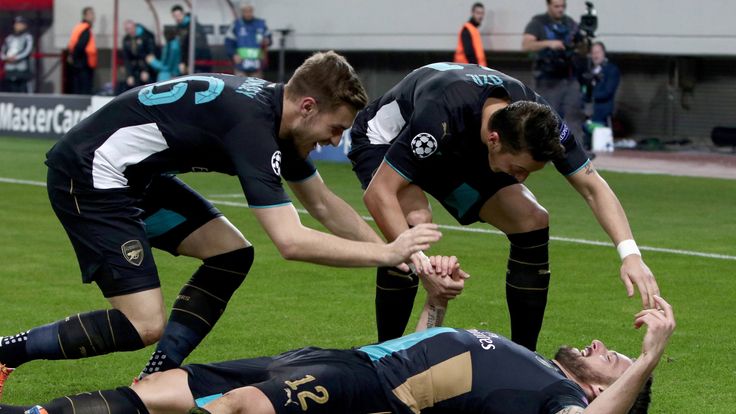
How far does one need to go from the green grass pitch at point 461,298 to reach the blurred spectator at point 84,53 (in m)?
12.7

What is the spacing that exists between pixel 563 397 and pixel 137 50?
21.6m

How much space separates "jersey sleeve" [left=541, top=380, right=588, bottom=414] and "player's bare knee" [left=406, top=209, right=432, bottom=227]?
4.94ft

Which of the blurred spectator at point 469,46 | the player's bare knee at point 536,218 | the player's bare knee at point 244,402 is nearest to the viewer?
the player's bare knee at point 244,402

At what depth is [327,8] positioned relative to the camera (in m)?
27.7

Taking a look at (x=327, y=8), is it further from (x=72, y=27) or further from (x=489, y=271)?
(x=489, y=271)

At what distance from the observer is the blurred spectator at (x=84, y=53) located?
26281 millimetres

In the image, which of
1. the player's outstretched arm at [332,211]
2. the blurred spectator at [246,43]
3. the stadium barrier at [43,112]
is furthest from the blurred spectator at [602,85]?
the player's outstretched arm at [332,211]

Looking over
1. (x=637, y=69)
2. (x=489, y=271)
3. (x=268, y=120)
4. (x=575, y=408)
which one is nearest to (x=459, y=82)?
(x=268, y=120)

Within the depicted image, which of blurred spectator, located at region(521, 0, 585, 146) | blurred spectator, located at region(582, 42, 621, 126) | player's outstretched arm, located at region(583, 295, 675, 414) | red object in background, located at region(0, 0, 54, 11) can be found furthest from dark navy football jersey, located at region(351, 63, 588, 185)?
red object in background, located at region(0, 0, 54, 11)

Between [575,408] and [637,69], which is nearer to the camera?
[575,408]

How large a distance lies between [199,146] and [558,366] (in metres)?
1.71

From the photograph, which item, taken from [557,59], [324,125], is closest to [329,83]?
[324,125]

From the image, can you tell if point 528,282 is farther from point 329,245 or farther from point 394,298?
point 329,245

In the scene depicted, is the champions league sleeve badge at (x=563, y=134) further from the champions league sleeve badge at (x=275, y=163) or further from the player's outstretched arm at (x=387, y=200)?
the champions league sleeve badge at (x=275, y=163)
